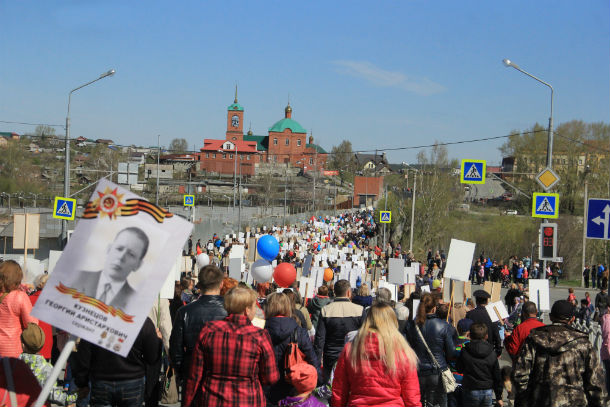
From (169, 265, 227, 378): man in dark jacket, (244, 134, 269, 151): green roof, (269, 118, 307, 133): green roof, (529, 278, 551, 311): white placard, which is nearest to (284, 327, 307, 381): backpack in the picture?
(169, 265, 227, 378): man in dark jacket

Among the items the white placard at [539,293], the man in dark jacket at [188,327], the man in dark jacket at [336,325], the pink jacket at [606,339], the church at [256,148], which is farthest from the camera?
the church at [256,148]

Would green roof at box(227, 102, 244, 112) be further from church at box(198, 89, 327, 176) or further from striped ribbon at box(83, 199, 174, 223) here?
striped ribbon at box(83, 199, 174, 223)

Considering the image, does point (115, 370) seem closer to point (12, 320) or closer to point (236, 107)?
point (12, 320)

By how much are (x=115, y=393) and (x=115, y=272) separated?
127 cm

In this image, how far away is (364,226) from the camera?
5962cm

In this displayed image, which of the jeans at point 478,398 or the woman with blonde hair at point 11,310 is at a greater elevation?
the woman with blonde hair at point 11,310

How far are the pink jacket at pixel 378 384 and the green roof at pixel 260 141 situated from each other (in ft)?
547

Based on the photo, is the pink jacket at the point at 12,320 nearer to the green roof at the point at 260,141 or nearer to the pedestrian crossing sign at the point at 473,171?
the pedestrian crossing sign at the point at 473,171

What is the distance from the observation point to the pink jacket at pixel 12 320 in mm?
6215

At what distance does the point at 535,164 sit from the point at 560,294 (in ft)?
135

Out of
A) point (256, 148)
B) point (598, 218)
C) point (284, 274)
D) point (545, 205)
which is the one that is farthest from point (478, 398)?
point (256, 148)

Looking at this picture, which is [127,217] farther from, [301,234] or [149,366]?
[301,234]

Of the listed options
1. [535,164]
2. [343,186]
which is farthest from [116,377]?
[343,186]

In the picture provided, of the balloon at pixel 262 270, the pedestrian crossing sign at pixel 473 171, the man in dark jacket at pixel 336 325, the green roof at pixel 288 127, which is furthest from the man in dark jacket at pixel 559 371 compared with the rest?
the green roof at pixel 288 127
